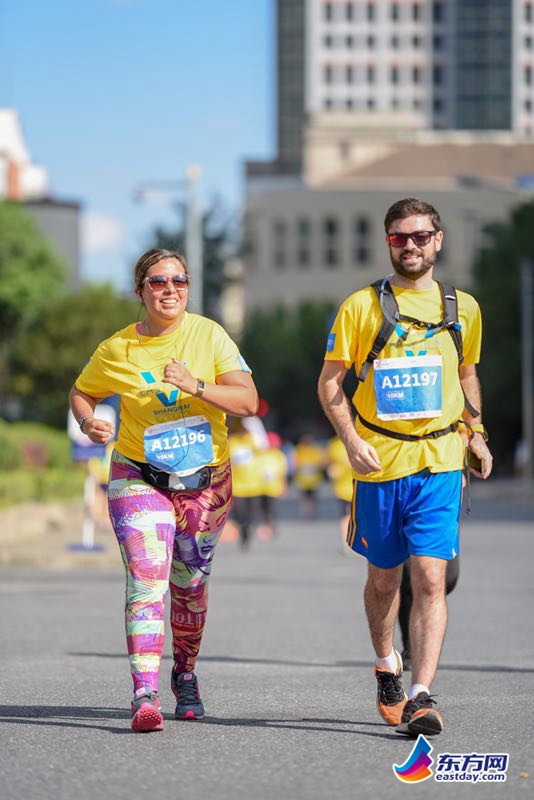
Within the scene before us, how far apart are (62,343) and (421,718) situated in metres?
55.5

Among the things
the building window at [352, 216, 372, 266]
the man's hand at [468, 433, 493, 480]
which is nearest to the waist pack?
the man's hand at [468, 433, 493, 480]

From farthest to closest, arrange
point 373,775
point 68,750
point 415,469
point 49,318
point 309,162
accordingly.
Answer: point 309,162, point 49,318, point 415,469, point 68,750, point 373,775

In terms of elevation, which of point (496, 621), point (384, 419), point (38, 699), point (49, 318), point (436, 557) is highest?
point (384, 419)

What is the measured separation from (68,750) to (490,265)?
59.7 m

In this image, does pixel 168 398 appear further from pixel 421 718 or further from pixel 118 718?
pixel 421 718

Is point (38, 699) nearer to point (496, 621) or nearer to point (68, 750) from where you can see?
point (68, 750)

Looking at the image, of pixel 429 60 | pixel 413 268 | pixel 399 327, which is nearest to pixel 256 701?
pixel 399 327

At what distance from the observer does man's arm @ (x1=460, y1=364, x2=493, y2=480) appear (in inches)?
283

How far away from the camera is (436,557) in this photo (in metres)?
6.94

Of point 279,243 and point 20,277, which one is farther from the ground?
point 20,277

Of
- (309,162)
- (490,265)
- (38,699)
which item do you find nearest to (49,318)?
(490,265)

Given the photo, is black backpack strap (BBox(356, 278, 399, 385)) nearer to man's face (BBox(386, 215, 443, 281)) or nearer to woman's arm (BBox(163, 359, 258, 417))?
man's face (BBox(386, 215, 443, 281))

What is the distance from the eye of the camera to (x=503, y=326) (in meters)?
61.0

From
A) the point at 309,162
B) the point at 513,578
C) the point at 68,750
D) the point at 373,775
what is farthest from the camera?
the point at 309,162
